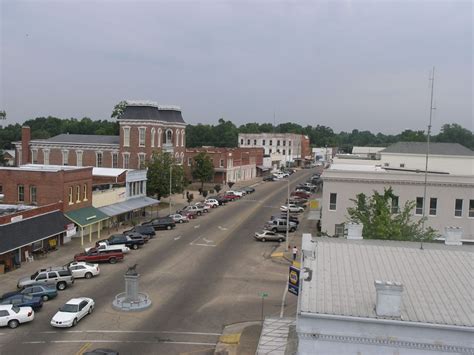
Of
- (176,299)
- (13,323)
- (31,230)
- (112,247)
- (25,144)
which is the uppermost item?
(25,144)

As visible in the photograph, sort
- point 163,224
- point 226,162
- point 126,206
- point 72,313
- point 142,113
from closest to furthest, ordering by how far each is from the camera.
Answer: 1. point 72,313
2. point 163,224
3. point 126,206
4. point 142,113
5. point 226,162

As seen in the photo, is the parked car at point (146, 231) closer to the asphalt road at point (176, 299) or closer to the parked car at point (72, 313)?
the asphalt road at point (176, 299)

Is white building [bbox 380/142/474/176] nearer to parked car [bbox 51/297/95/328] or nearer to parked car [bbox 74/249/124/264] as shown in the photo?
parked car [bbox 74/249/124/264]

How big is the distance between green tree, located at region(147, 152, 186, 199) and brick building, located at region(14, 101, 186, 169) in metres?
6.56

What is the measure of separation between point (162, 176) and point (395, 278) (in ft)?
160

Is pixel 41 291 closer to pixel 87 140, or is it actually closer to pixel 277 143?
pixel 87 140

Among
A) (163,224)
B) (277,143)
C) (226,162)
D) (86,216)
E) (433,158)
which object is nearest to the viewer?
(86,216)

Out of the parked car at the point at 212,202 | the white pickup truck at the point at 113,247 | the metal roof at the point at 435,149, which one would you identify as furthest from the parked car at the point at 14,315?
the metal roof at the point at 435,149

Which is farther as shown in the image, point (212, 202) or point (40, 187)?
point (212, 202)

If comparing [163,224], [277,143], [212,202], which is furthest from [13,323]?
[277,143]

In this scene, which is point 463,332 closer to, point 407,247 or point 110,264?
point 407,247

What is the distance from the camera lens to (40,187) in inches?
1709

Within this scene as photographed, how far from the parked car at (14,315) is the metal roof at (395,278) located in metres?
15.5

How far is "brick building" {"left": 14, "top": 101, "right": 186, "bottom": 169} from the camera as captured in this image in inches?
2820
